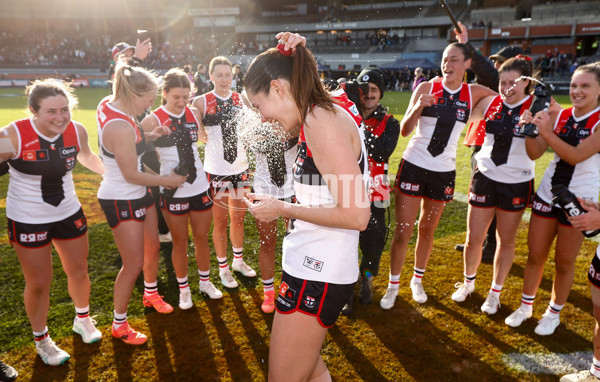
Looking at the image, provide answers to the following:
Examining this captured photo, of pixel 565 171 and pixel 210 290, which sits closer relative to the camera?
pixel 565 171

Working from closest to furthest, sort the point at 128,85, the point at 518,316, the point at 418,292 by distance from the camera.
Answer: the point at 128,85 < the point at 518,316 < the point at 418,292

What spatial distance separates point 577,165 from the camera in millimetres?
3252

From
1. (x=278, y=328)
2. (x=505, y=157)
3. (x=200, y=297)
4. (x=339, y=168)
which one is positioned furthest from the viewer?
(x=200, y=297)

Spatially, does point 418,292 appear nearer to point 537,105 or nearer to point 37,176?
point 537,105

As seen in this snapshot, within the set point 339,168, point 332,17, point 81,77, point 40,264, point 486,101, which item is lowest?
point 40,264

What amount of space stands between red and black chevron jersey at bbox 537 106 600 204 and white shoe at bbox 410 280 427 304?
1.49 meters

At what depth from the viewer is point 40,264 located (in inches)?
118

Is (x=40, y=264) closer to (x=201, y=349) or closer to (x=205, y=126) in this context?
(x=201, y=349)

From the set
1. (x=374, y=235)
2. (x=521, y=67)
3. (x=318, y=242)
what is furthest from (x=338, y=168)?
(x=521, y=67)

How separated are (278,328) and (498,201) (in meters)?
2.72

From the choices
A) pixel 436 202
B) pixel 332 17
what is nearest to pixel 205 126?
pixel 436 202

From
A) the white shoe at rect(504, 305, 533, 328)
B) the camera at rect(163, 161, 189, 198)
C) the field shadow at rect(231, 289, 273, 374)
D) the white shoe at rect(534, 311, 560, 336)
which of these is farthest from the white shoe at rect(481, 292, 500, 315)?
the camera at rect(163, 161, 189, 198)

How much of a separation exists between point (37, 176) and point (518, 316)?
4.33 meters

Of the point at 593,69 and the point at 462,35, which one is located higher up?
the point at 462,35
